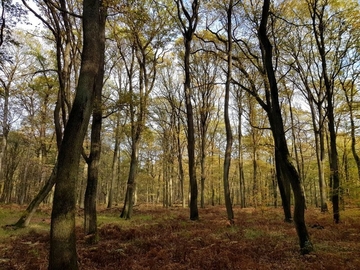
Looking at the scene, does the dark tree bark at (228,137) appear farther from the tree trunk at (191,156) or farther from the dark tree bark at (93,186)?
the dark tree bark at (93,186)

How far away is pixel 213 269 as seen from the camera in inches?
238

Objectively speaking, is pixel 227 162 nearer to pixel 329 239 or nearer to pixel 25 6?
pixel 329 239

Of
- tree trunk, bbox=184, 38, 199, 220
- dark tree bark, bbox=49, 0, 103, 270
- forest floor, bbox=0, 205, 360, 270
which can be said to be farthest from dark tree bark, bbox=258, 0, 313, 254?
tree trunk, bbox=184, 38, 199, 220

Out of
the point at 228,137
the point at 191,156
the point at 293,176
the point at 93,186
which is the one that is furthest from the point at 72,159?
the point at 191,156

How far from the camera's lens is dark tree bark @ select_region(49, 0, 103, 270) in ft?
14.5

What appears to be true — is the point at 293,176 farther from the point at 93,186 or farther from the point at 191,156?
the point at 191,156

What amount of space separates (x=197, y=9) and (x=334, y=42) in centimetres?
898

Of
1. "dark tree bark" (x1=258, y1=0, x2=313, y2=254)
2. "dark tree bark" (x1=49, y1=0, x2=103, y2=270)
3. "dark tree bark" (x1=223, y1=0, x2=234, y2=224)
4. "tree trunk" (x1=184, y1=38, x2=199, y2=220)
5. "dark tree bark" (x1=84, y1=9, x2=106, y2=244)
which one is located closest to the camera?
"dark tree bark" (x1=49, y1=0, x2=103, y2=270)

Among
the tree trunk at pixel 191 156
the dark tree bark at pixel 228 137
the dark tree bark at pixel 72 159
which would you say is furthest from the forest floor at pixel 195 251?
the tree trunk at pixel 191 156

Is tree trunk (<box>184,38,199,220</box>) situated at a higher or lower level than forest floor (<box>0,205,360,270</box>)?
higher

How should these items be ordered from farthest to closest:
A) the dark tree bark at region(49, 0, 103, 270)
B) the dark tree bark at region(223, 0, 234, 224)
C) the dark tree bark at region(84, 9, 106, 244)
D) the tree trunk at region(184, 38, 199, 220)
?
the tree trunk at region(184, 38, 199, 220) < the dark tree bark at region(223, 0, 234, 224) < the dark tree bark at region(84, 9, 106, 244) < the dark tree bark at region(49, 0, 103, 270)

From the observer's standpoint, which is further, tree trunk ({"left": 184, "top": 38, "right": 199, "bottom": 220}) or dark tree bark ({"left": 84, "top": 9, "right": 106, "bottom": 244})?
tree trunk ({"left": 184, "top": 38, "right": 199, "bottom": 220})

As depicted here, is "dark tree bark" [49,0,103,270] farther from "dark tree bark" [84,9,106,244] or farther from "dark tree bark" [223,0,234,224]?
"dark tree bark" [223,0,234,224]

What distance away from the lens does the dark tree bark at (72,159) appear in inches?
174
